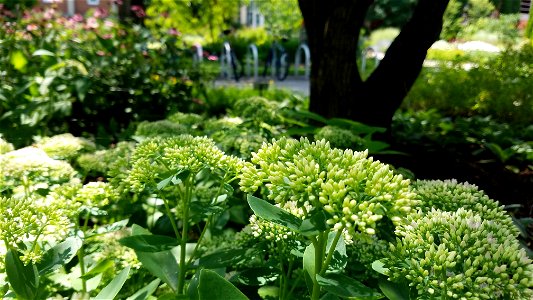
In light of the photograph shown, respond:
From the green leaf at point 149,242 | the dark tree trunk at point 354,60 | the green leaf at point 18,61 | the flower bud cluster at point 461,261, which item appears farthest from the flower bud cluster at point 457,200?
the green leaf at point 18,61

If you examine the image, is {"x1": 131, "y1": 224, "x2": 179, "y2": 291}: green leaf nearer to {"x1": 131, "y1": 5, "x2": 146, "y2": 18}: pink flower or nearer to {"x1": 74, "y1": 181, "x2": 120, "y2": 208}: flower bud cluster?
{"x1": 74, "y1": 181, "x2": 120, "y2": 208}: flower bud cluster

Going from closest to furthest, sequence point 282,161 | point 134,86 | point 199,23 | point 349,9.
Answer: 1. point 282,161
2. point 349,9
3. point 134,86
4. point 199,23

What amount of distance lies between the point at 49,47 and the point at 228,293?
315cm

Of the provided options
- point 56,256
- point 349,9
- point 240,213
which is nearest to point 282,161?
point 56,256

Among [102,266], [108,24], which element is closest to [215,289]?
[102,266]

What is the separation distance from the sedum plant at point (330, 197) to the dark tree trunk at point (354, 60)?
216 cm

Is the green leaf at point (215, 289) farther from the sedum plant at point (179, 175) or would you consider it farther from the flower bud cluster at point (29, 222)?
the flower bud cluster at point (29, 222)

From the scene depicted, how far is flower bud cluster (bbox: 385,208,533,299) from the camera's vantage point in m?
0.85

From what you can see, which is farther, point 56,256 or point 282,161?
point 56,256

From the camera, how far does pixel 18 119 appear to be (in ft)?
9.85

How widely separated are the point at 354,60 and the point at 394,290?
2.37 m

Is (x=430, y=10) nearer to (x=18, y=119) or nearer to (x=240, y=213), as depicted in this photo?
(x=240, y=213)

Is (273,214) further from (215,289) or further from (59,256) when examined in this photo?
(59,256)

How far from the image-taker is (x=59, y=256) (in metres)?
1.18
